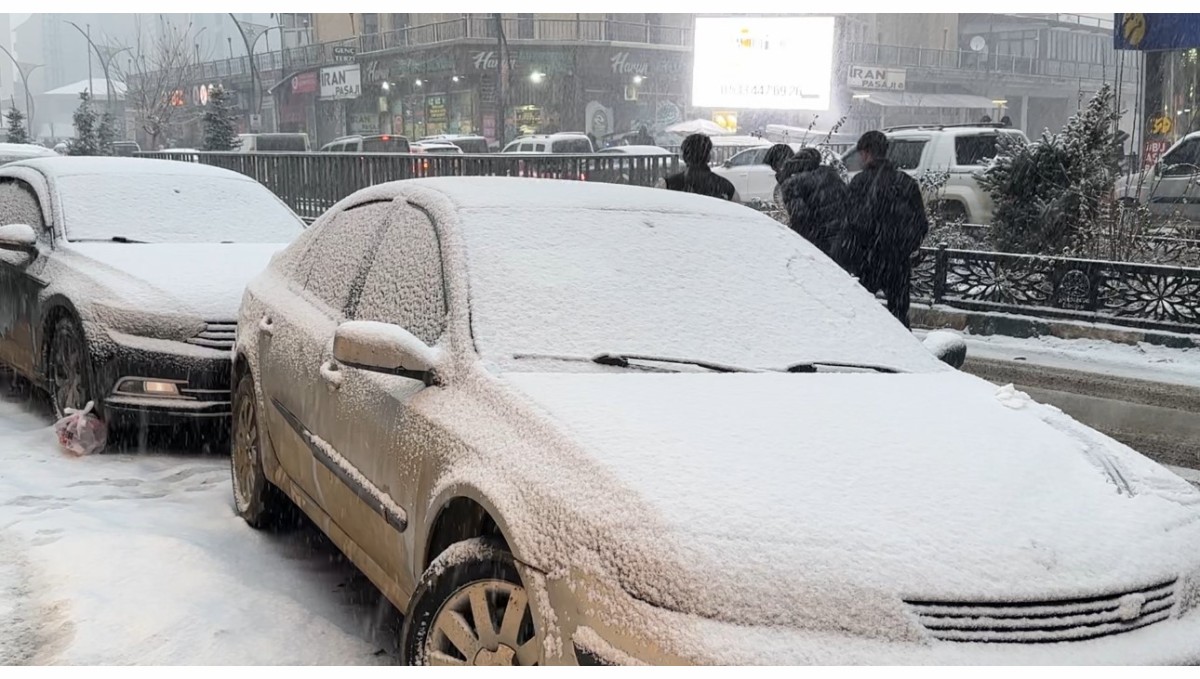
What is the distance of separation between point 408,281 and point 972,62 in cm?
6050

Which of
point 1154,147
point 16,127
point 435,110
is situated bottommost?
point 1154,147

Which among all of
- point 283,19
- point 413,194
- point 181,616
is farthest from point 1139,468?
point 283,19

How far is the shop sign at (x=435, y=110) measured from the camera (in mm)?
49688

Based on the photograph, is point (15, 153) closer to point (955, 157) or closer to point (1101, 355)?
point (955, 157)

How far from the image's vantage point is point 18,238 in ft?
21.5

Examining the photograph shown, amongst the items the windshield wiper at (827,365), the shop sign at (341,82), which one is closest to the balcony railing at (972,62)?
the shop sign at (341,82)

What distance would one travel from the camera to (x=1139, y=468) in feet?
10.0

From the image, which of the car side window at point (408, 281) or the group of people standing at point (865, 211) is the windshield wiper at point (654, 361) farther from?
the group of people standing at point (865, 211)

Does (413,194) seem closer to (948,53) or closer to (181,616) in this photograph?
(181,616)

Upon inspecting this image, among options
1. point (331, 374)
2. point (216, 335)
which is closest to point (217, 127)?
point (216, 335)

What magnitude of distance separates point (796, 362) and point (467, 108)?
4650 centimetres

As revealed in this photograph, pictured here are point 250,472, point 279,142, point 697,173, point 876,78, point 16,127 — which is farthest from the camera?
point 876,78

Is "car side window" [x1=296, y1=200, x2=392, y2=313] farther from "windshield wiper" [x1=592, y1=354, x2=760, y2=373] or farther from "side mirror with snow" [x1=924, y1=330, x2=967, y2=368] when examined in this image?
"side mirror with snow" [x1=924, y1=330, x2=967, y2=368]

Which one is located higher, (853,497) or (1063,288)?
(853,497)
